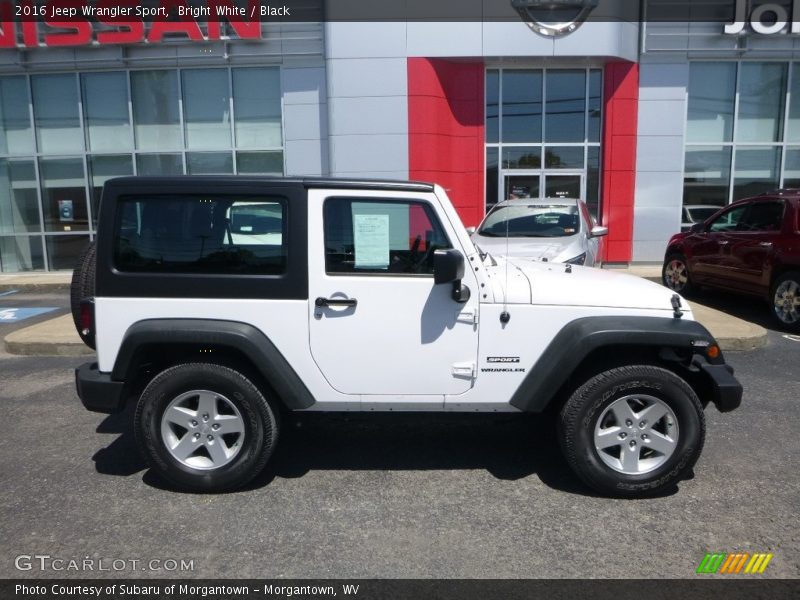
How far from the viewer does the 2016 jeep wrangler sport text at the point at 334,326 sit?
373cm

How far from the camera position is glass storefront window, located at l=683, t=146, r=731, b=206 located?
15.2 meters

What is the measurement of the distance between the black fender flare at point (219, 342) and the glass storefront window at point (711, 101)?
1431 cm

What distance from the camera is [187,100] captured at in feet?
48.8

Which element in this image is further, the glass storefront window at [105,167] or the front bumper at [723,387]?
the glass storefront window at [105,167]

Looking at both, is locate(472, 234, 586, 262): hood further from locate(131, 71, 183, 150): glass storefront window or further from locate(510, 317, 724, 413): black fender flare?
locate(131, 71, 183, 150): glass storefront window

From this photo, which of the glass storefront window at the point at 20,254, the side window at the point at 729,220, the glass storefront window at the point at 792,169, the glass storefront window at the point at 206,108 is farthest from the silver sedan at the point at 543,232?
the glass storefront window at the point at 20,254

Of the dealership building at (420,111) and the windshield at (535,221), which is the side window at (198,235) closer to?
the windshield at (535,221)

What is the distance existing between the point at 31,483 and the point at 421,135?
11654mm

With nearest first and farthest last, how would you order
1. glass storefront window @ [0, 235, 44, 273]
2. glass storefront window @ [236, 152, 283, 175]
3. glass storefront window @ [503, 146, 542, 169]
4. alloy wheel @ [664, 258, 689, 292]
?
alloy wheel @ [664, 258, 689, 292] → glass storefront window @ [236, 152, 283, 175] → glass storefront window @ [503, 146, 542, 169] → glass storefront window @ [0, 235, 44, 273]

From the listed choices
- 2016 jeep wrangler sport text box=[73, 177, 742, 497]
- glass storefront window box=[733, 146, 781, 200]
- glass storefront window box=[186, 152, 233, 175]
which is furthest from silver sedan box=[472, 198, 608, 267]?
glass storefront window box=[733, 146, 781, 200]

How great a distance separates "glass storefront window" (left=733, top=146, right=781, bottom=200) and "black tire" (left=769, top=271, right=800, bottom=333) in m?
8.10

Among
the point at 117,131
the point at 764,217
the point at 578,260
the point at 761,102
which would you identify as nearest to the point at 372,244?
the point at 578,260
